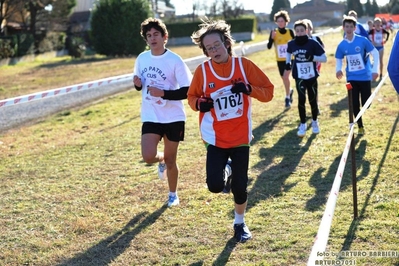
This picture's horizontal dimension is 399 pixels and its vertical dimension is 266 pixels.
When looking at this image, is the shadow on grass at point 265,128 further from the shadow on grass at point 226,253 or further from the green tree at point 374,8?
the green tree at point 374,8

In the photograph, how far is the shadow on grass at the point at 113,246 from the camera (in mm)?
4910

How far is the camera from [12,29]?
46312mm

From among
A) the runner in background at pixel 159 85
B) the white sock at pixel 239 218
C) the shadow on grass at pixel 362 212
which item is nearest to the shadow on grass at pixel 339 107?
the shadow on grass at pixel 362 212

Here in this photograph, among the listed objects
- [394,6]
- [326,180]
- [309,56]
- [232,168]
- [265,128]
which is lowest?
[265,128]

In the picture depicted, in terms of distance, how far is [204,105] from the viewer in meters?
4.83

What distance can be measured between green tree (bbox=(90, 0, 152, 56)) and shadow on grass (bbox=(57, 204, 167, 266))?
30.1 m

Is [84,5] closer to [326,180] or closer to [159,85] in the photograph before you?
[326,180]

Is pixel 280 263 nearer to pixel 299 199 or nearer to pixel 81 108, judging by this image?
pixel 299 199

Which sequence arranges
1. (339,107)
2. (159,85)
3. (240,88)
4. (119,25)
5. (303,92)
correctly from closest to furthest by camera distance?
(240,88), (159,85), (303,92), (339,107), (119,25)

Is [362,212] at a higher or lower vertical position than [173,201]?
higher

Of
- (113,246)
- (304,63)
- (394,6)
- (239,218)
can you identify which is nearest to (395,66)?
(239,218)

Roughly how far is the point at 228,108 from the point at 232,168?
1.77ft

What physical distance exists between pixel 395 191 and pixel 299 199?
41.5 inches

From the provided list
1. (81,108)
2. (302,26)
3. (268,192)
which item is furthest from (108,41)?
(268,192)
